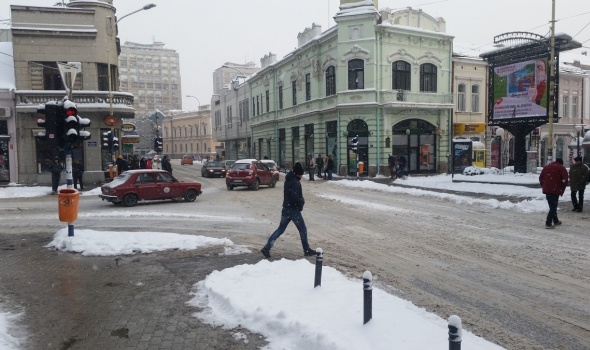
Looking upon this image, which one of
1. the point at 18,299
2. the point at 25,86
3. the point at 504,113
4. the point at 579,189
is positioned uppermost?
the point at 25,86

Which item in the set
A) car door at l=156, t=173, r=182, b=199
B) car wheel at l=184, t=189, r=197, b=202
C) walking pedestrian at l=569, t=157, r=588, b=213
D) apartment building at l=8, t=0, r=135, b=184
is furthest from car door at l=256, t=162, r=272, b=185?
walking pedestrian at l=569, t=157, r=588, b=213

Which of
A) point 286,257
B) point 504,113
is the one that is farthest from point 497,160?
point 286,257

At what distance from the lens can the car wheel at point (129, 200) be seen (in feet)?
56.3

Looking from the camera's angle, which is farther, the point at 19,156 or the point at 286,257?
the point at 19,156

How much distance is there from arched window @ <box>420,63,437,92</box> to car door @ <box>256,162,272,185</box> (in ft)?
50.9

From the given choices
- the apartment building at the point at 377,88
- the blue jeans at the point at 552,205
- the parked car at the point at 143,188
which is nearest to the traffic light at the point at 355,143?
the apartment building at the point at 377,88

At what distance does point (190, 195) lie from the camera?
18938 millimetres

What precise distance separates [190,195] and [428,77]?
74.6 feet

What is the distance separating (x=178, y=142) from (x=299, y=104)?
64.2 metres

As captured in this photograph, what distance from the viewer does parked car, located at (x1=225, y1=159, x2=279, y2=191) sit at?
23.6 metres

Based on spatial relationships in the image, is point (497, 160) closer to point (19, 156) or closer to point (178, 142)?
point (19, 156)

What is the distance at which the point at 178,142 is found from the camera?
97.6 m

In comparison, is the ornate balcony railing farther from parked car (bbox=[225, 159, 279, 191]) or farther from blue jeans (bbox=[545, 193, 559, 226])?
blue jeans (bbox=[545, 193, 559, 226])

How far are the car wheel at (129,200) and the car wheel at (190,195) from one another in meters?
2.20
